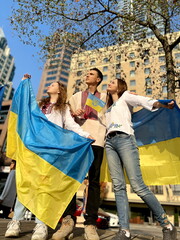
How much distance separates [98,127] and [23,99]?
146cm

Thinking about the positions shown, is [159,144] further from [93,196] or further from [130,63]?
[130,63]

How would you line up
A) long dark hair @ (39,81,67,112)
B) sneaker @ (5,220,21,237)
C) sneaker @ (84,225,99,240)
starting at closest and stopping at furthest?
1. sneaker @ (5,220,21,237)
2. sneaker @ (84,225,99,240)
3. long dark hair @ (39,81,67,112)

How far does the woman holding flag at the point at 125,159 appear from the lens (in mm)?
2707

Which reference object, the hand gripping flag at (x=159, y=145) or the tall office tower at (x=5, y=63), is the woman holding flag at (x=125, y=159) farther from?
the tall office tower at (x=5, y=63)

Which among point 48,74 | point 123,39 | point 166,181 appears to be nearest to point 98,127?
point 166,181

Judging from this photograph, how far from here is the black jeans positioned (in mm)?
3004

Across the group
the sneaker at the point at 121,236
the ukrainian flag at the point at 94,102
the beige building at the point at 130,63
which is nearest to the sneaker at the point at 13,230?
the sneaker at the point at 121,236

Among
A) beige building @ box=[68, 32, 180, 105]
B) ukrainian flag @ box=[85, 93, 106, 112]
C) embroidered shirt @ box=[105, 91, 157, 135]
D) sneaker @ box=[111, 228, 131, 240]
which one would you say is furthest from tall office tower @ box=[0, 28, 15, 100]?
sneaker @ box=[111, 228, 131, 240]

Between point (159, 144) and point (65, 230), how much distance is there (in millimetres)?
2391

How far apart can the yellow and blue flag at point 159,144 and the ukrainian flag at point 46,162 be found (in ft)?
5.14

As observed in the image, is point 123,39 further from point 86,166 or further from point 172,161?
point 86,166

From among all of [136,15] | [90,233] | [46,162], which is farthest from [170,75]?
[90,233]

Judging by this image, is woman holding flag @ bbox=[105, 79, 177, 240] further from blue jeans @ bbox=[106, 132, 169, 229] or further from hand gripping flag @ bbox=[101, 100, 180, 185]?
hand gripping flag @ bbox=[101, 100, 180, 185]

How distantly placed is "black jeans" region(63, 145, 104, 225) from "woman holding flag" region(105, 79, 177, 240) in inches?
7.9
